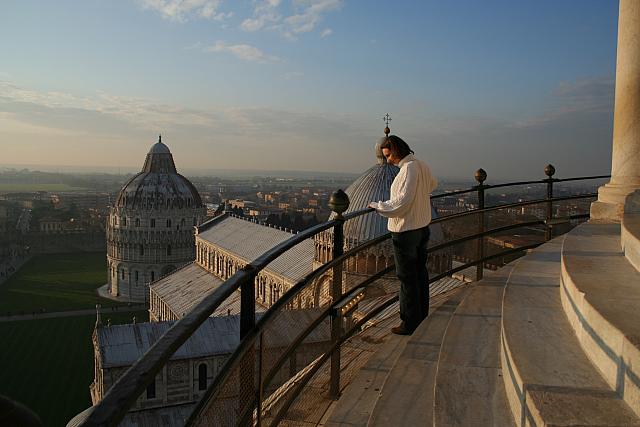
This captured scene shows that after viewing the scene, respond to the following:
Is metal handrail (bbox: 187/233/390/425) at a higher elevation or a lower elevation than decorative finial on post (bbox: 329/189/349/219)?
lower

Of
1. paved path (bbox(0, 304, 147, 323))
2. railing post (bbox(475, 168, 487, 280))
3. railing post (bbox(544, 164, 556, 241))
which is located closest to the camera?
railing post (bbox(475, 168, 487, 280))

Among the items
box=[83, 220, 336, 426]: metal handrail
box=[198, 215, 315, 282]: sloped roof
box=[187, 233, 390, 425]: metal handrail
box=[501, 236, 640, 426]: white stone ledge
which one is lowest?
box=[198, 215, 315, 282]: sloped roof

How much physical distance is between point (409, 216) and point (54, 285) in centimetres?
7714

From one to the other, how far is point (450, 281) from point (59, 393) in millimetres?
25814

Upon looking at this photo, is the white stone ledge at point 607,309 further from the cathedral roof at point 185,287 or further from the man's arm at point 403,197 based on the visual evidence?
the cathedral roof at point 185,287

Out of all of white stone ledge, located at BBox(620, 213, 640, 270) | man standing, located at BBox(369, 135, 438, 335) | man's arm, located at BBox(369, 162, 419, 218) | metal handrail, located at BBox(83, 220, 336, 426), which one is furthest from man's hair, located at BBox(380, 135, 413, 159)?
metal handrail, located at BBox(83, 220, 336, 426)

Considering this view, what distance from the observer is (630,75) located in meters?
8.28

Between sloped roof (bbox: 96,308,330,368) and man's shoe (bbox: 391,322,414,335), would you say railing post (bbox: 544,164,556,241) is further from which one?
sloped roof (bbox: 96,308,330,368)

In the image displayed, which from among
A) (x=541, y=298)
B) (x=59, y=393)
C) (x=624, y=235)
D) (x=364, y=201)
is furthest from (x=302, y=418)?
(x=59, y=393)

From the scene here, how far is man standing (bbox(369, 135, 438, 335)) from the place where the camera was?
5.43 meters

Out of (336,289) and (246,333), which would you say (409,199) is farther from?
(246,333)

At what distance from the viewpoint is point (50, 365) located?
40.8m

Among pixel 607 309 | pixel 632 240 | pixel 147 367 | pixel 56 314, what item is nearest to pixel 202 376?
pixel 632 240

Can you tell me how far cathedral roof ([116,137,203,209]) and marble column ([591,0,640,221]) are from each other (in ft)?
264
